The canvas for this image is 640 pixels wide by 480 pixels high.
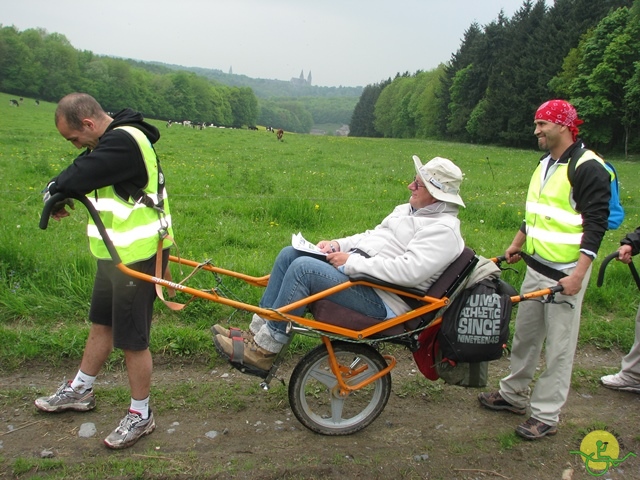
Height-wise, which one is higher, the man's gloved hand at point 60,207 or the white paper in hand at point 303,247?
the man's gloved hand at point 60,207

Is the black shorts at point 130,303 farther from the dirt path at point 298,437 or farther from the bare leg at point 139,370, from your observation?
the dirt path at point 298,437

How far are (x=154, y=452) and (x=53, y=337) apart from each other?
1.73 m

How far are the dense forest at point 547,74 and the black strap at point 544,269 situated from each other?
1432 inches

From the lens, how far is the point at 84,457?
318cm

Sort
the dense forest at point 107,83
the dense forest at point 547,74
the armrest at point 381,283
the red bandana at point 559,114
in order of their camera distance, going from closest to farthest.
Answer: the armrest at point 381,283 → the red bandana at point 559,114 → the dense forest at point 547,74 → the dense forest at point 107,83

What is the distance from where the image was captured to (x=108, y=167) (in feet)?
9.64

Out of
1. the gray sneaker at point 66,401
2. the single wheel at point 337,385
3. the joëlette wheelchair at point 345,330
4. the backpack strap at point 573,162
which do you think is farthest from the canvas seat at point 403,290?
the gray sneaker at point 66,401

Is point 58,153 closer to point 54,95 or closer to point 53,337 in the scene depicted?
point 53,337

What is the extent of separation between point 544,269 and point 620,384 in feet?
5.01

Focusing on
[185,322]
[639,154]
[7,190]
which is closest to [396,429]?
[185,322]

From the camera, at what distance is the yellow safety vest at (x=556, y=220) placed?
11.6ft

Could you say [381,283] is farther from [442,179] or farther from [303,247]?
[442,179]
